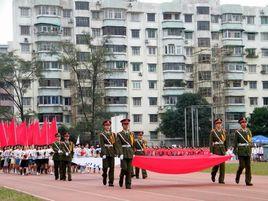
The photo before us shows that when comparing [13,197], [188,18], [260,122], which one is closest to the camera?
[13,197]

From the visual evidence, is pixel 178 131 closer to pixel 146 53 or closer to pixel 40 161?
pixel 146 53

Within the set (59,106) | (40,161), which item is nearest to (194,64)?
(59,106)

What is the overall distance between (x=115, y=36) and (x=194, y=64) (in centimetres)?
1260

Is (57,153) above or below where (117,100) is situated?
below

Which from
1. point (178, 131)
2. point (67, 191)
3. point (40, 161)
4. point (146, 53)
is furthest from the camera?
point (146, 53)

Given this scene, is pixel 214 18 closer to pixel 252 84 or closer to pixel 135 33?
pixel 252 84

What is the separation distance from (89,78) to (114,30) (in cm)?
1283

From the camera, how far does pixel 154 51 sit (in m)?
94.9

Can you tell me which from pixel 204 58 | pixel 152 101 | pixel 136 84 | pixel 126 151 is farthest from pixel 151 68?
pixel 126 151

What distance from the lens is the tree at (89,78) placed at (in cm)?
7862

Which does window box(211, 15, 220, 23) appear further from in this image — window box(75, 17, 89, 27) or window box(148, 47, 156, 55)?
window box(75, 17, 89, 27)

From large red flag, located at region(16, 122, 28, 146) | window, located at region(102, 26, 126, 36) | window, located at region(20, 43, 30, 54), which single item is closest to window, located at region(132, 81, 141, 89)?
window, located at region(102, 26, 126, 36)

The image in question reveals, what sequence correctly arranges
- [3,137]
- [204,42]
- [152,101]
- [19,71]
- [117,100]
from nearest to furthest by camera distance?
[3,137] → [19,71] → [117,100] → [152,101] → [204,42]

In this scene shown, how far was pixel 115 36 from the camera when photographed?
9200 cm
